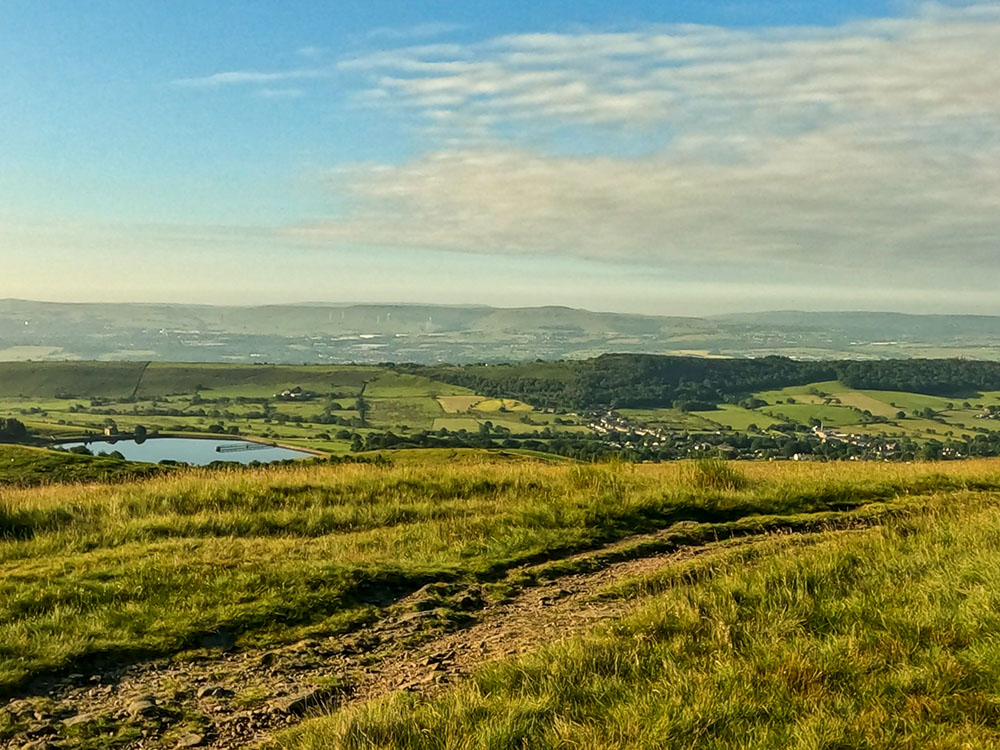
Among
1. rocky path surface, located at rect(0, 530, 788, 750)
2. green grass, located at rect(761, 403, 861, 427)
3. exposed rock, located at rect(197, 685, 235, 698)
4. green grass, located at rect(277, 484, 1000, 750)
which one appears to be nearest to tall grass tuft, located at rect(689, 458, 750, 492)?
green grass, located at rect(277, 484, 1000, 750)

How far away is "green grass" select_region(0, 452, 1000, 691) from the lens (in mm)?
7922

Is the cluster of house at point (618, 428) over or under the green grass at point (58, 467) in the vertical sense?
under

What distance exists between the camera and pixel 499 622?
8.16 meters

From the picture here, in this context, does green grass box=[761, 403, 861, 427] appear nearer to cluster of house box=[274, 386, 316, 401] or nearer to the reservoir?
the reservoir

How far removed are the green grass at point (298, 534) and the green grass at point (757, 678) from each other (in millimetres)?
2916

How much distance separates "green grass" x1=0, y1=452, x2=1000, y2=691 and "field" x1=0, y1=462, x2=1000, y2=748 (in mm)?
54

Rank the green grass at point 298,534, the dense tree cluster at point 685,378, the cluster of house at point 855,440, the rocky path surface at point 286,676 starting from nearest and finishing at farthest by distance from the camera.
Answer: the rocky path surface at point 286,676 < the green grass at point 298,534 < the cluster of house at point 855,440 < the dense tree cluster at point 685,378

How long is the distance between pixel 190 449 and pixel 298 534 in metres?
55.4

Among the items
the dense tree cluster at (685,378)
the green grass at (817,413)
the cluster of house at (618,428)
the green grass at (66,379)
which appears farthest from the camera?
the green grass at (66,379)

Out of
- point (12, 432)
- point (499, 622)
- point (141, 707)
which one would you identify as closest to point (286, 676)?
point (141, 707)

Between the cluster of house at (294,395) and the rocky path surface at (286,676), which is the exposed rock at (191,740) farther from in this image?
the cluster of house at (294,395)

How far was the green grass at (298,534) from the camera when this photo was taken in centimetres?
792

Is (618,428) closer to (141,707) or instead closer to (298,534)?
(298,534)

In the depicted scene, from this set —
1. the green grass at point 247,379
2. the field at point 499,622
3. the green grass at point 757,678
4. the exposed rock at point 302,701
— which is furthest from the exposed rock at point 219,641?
the green grass at point 247,379
